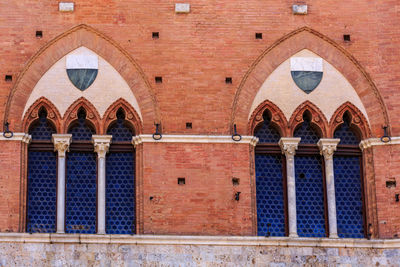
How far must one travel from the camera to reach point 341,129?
2606 cm

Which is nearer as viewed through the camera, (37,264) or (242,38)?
(37,264)

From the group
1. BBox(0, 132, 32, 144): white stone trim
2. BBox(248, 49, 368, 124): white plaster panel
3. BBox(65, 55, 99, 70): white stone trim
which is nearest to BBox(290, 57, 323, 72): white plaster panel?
BBox(248, 49, 368, 124): white plaster panel

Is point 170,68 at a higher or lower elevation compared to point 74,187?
higher

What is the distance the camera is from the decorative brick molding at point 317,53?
84.6 ft

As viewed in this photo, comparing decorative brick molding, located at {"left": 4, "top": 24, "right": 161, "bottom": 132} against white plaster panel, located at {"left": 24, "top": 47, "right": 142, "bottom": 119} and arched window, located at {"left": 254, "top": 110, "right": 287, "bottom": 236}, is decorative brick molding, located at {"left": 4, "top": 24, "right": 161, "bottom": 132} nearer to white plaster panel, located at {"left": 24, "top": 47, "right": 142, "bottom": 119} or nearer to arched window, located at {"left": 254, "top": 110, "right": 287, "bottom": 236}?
white plaster panel, located at {"left": 24, "top": 47, "right": 142, "bottom": 119}

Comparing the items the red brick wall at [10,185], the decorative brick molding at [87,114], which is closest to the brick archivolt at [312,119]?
the decorative brick molding at [87,114]

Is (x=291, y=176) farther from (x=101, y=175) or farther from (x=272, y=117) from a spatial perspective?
(x=101, y=175)

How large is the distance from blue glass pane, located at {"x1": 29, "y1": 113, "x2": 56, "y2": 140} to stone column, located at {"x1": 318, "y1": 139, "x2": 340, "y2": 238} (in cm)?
501

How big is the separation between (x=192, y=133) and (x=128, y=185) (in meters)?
1.51

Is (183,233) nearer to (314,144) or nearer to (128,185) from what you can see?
(128,185)

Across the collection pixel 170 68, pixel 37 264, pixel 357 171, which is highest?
pixel 170 68

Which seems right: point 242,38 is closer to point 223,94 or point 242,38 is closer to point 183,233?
point 223,94

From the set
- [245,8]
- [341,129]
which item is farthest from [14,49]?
[341,129]

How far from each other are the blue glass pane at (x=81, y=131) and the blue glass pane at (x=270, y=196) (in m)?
3.16
